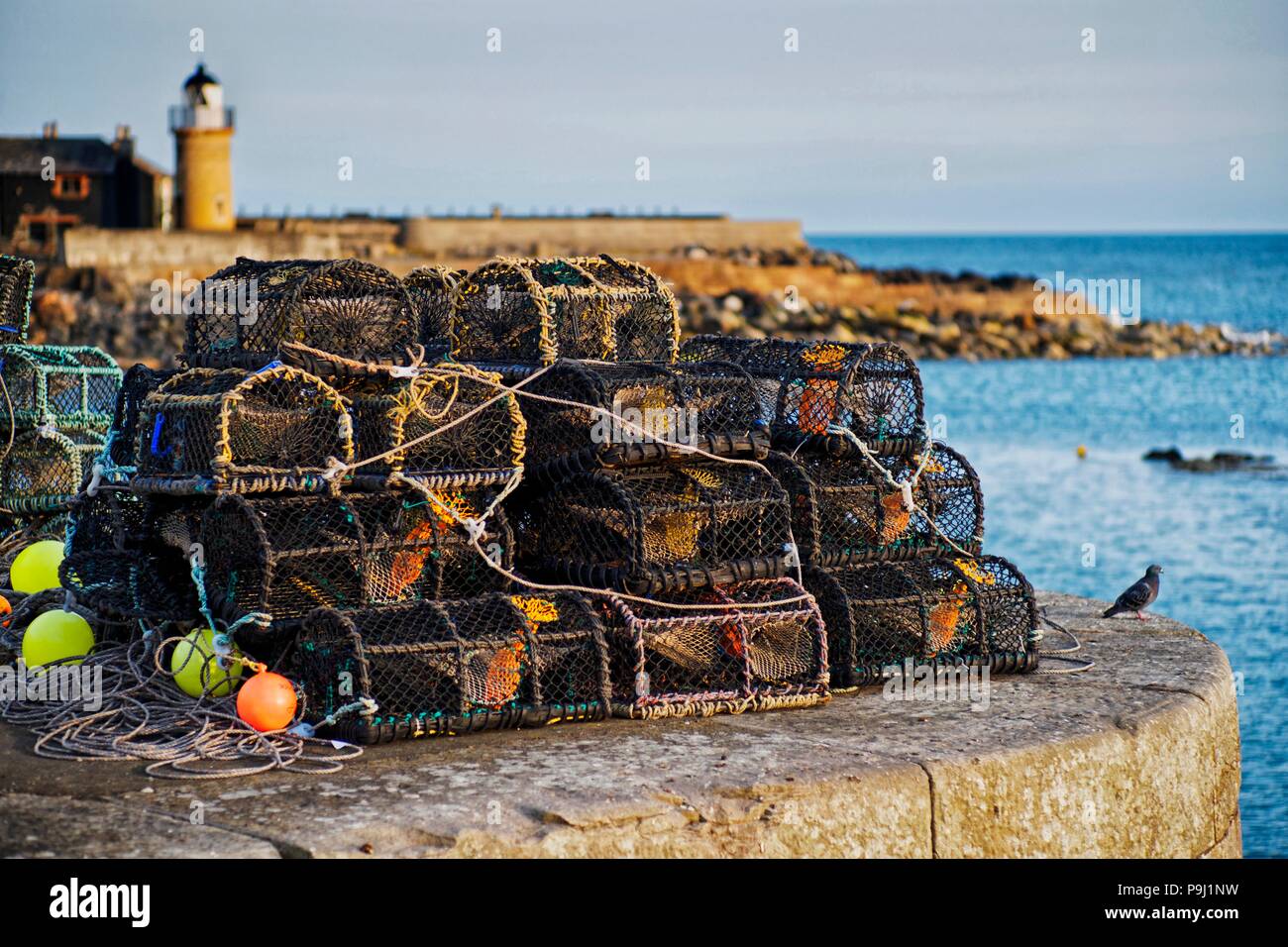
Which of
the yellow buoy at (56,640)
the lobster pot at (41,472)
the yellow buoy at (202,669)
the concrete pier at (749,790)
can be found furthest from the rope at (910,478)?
the lobster pot at (41,472)

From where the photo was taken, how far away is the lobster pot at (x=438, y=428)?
19.5 feet

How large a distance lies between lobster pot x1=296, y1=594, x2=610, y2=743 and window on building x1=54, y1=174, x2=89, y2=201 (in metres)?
52.6

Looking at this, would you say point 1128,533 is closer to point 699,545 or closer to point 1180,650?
point 1180,650

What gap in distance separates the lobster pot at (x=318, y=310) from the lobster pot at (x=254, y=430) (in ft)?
1.04

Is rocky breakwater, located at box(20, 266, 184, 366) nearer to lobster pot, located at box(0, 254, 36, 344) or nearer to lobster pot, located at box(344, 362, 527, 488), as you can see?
lobster pot, located at box(0, 254, 36, 344)

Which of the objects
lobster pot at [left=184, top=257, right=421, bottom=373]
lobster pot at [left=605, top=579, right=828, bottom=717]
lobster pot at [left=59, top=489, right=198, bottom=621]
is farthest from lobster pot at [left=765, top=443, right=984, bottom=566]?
lobster pot at [left=59, top=489, right=198, bottom=621]

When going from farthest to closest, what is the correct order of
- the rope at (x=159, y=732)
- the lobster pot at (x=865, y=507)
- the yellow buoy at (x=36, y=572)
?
1. the yellow buoy at (x=36, y=572)
2. the lobster pot at (x=865, y=507)
3. the rope at (x=159, y=732)

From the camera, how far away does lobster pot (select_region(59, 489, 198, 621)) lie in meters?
6.17

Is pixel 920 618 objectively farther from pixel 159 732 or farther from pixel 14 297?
pixel 14 297

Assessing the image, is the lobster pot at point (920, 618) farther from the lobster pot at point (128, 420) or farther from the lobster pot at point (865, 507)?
the lobster pot at point (128, 420)

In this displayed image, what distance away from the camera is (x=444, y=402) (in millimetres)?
6172

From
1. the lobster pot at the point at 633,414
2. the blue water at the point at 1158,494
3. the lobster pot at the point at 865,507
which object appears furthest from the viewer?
the blue water at the point at 1158,494

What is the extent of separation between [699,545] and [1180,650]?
2211 mm
